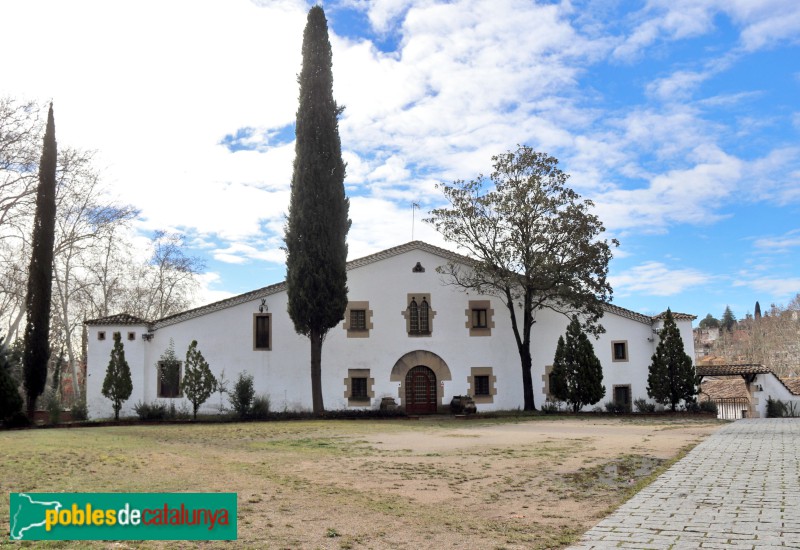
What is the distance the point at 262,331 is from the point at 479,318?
9.04 m

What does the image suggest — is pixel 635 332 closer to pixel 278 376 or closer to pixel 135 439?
pixel 278 376

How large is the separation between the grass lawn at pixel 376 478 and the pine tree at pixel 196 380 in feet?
27.1

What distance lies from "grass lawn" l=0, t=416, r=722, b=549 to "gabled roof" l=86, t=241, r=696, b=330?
10.5 m

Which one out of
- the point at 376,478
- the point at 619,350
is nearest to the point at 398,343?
the point at 619,350

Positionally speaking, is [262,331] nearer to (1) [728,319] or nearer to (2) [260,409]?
(2) [260,409]

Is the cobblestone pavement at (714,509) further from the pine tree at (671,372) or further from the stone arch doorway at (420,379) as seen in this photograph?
the stone arch doorway at (420,379)

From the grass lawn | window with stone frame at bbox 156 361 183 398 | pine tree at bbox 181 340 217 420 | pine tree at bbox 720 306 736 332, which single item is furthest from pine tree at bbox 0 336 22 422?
pine tree at bbox 720 306 736 332

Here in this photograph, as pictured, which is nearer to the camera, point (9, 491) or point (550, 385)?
point (9, 491)

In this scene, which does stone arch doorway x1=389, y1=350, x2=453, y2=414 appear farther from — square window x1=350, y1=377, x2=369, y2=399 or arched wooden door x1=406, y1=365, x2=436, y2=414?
square window x1=350, y1=377, x2=369, y2=399

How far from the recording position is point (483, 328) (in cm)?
2678

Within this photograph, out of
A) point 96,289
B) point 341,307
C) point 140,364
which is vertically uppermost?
point 96,289

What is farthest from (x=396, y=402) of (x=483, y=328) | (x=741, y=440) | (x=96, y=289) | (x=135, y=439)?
(x=96, y=289)

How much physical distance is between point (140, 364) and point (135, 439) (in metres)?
11.3

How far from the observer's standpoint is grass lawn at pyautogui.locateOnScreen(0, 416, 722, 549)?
6.11 meters
